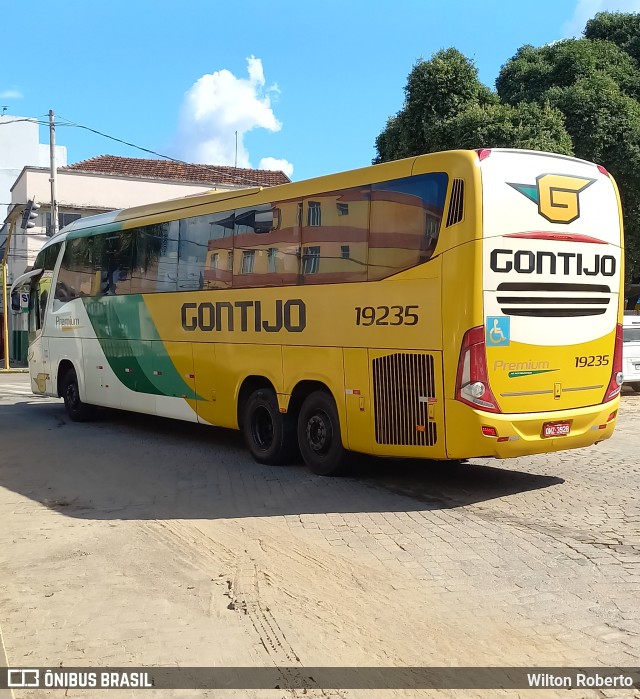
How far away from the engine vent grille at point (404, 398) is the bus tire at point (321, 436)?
771 millimetres

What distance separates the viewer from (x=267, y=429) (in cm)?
1029

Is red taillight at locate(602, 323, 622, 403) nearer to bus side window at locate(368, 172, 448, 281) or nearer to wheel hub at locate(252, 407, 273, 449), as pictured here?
bus side window at locate(368, 172, 448, 281)

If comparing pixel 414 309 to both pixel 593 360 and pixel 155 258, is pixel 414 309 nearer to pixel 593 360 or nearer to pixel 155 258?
pixel 593 360

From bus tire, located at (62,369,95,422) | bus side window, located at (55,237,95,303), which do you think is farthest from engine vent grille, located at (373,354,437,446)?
bus tire, located at (62,369,95,422)

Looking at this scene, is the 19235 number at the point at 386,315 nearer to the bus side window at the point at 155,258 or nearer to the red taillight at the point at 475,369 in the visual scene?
the red taillight at the point at 475,369

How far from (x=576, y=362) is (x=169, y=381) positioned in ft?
20.5

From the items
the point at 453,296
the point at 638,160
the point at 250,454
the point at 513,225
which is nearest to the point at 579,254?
the point at 513,225

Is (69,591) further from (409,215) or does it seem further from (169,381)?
(169,381)

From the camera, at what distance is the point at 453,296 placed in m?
7.51

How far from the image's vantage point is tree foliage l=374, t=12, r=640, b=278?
19.9 m

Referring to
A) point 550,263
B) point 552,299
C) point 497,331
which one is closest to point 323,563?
point 497,331

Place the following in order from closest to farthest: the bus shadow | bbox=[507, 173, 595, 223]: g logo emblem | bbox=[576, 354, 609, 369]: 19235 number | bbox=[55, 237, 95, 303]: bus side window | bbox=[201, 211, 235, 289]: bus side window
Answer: bbox=[507, 173, 595, 223]: g logo emblem
the bus shadow
bbox=[576, 354, 609, 369]: 19235 number
bbox=[201, 211, 235, 289]: bus side window
bbox=[55, 237, 95, 303]: bus side window

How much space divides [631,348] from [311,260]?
11.7m

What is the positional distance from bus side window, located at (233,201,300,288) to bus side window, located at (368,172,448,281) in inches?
53.3
